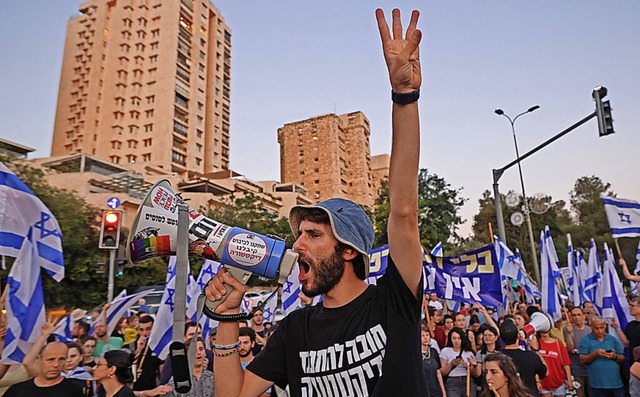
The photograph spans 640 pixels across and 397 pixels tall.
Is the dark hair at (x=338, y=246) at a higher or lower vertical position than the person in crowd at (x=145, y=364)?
higher

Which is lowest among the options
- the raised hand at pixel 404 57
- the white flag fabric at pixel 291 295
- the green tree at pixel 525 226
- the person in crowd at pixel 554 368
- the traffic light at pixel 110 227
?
the person in crowd at pixel 554 368

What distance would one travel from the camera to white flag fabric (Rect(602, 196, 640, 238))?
7.82 metres

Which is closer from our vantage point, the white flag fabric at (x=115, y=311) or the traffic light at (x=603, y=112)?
the white flag fabric at (x=115, y=311)

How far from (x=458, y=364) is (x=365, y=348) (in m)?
5.73

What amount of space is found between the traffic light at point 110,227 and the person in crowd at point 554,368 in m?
8.45

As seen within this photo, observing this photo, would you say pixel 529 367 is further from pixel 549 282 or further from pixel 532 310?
pixel 549 282

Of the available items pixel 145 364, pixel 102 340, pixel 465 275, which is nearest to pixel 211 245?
pixel 145 364

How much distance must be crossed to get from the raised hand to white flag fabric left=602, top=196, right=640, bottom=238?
7.55 meters

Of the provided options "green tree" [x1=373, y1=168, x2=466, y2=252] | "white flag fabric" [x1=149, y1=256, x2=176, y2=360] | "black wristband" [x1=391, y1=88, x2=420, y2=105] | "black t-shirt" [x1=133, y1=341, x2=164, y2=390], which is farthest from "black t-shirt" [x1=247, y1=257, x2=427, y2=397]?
"green tree" [x1=373, y1=168, x2=466, y2=252]

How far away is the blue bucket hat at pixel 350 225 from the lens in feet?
6.68

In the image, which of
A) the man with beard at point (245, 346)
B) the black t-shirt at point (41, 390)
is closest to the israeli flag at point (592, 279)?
the man with beard at point (245, 346)

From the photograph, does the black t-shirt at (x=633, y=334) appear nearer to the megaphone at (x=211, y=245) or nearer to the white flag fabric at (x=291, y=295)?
the white flag fabric at (x=291, y=295)

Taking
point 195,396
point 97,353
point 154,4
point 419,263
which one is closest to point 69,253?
point 97,353

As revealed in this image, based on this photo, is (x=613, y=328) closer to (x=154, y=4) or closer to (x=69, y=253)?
(x=69, y=253)
